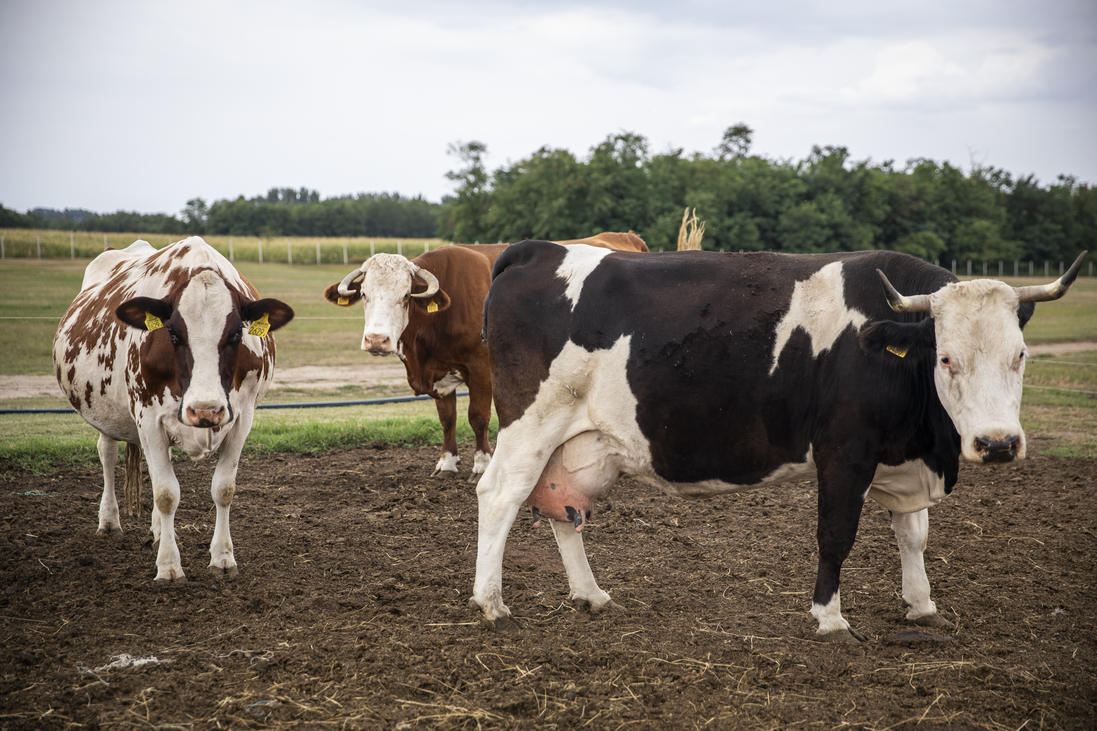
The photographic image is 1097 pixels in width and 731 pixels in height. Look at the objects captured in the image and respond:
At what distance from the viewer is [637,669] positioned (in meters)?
3.87

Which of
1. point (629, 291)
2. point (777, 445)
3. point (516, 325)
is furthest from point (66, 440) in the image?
point (777, 445)

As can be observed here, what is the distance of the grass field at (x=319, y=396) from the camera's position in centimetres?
895

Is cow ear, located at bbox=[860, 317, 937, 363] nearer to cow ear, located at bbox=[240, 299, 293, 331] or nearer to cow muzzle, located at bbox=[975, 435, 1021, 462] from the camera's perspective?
cow muzzle, located at bbox=[975, 435, 1021, 462]

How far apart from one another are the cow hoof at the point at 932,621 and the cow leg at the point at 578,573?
5.62 feet

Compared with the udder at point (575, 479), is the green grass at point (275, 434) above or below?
below

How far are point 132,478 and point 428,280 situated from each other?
319 cm

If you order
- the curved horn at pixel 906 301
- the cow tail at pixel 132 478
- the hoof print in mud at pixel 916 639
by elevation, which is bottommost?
the hoof print in mud at pixel 916 639

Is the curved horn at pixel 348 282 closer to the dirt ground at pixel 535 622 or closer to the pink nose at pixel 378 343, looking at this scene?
the pink nose at pixel 378 343

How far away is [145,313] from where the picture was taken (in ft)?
16.2

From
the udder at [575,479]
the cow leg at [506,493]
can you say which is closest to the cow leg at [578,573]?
the udder at [575,479]

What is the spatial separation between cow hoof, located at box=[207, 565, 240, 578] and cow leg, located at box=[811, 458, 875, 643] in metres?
3.66

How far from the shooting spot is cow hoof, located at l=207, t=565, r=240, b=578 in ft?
17.1

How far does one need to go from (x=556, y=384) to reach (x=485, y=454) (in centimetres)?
385

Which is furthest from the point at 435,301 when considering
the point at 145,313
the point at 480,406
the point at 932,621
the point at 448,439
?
the point at 932,621
